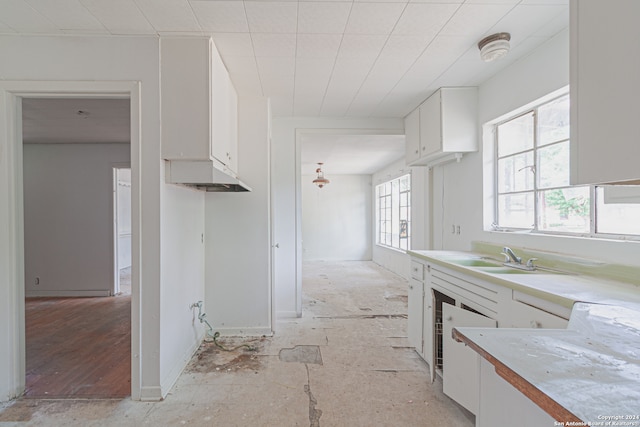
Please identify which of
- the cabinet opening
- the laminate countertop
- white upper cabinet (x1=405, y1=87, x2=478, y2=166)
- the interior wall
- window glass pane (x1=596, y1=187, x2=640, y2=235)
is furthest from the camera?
the interior wall

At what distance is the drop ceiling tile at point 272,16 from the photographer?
188 cm

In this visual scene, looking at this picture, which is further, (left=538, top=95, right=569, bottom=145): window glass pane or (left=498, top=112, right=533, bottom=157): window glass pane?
(left=498, top=112, right=533, bottom=157): window glass pane

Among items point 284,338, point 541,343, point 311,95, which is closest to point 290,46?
point 311,95

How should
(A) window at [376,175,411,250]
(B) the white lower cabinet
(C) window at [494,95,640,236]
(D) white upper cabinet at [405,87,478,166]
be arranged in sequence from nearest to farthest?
1. (B) the white lower cabinet
2. (C) window at [494,95,640,236]
3. (D) white upper cabinet at [405,87,478,166]
4. (A) window at [376,175,411,250]

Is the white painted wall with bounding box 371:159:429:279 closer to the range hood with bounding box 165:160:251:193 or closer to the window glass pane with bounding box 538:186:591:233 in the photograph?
the window glass pane with bounding box 538:186:591:233

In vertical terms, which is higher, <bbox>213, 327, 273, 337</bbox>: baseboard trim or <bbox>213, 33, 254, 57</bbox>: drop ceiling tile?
<bbox>213, 33, 254, 57</bbox>: drop ceiling tile

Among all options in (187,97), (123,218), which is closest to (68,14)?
(187,97)

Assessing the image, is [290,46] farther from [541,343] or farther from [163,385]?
[163,385]

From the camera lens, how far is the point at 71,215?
496cm

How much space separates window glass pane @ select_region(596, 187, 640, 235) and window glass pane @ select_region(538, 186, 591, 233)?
0.07m

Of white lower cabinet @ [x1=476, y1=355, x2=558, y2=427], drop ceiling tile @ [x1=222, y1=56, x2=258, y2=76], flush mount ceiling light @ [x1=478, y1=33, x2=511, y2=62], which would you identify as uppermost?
drop ceiling tile @ [x1=222, y1=56, x2=258, y2=76]

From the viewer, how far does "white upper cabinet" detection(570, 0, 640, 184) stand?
0.77 metres

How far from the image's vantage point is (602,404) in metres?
0.69

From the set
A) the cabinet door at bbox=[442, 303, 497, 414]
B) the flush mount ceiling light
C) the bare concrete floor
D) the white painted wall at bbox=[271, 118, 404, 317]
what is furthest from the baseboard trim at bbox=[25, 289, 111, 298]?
the flush mount ceiling light
